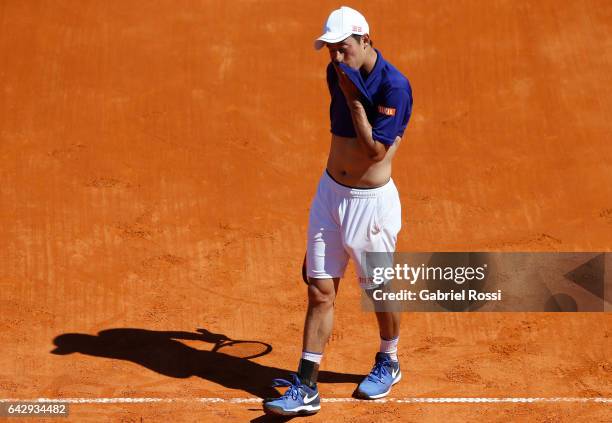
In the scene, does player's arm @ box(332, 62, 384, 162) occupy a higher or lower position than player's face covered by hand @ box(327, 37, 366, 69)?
lower

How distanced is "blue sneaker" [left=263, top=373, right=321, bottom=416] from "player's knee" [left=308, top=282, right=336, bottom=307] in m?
0.52

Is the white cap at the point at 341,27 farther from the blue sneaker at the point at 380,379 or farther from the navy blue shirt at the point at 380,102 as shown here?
the blue sneaker at the point at 380,379

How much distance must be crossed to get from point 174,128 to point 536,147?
3.74 meters

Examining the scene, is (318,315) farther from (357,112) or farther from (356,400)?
(357,112)

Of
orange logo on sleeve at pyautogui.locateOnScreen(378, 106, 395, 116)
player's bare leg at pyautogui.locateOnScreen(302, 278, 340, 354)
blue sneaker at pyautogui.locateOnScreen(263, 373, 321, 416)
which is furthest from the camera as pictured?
player's bare leg at pyautogui.locateOnScreen(302, 278, 340, 354)

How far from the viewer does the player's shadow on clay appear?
7.73 m

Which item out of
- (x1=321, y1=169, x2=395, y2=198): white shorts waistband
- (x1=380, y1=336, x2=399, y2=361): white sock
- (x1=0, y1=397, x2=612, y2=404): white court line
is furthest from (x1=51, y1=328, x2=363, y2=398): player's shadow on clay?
(x1=321, y1=169, x2=395, y2=198): white shorts waistband

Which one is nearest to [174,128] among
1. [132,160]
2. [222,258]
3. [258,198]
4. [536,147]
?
[132,160]

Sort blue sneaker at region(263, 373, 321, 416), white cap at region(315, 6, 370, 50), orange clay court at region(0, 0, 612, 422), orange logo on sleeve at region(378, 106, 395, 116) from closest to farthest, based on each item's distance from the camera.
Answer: white cap at region(315, 6, 370, 50) → orange logo on sleeve at region(378, 106, 395, 116) → blue sneaker at region(263, 373, 321, 416) → orange clay court at region(0, 0, 612, 422)

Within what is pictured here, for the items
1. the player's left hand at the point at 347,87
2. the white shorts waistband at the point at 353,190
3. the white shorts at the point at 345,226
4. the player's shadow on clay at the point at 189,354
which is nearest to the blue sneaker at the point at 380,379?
the player's shadow on clay at the point at 189,354

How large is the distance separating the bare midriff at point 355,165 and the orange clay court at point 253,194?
155cm

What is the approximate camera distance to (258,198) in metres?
10.3

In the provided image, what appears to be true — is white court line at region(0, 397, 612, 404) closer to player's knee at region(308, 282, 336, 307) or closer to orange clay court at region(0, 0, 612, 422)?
orange clay court at region(0, 0, 612, 422)

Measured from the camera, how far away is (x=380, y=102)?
683 centimetres
